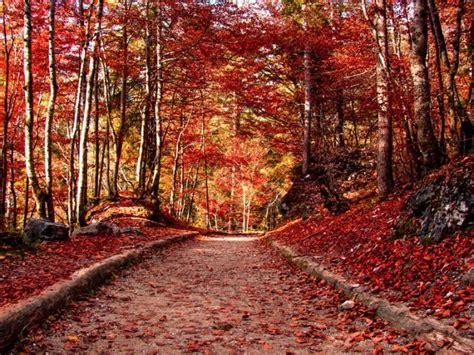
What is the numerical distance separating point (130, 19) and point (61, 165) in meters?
14.2

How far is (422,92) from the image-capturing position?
7277 mm

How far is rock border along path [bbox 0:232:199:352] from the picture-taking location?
3.30 m

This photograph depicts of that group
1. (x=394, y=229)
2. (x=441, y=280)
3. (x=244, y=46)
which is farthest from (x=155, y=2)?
(x=441, y=280)

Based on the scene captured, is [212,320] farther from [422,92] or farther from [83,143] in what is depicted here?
[83,143]

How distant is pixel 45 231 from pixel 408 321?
717 centimetres

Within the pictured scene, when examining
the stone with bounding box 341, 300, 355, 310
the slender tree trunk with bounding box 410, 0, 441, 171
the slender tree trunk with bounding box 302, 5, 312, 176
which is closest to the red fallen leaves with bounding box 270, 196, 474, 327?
the stone with bounding box 341, 300, 355, 310

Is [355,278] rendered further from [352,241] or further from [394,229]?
[352,241]

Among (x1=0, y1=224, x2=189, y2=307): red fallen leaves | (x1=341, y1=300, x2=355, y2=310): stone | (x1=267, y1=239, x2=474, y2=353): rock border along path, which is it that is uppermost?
(x1=0, y1=224, x2=189, y2=307): red fallen leaves

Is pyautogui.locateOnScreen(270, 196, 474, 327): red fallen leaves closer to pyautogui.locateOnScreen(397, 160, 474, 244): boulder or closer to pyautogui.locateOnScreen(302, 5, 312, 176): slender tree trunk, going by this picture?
pyautogui.locateOnScreen(397, 160, 474, 244): boulder

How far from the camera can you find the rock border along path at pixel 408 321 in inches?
121

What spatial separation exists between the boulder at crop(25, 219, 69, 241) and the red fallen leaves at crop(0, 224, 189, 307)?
0.23m

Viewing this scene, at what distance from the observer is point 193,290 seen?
6250mm

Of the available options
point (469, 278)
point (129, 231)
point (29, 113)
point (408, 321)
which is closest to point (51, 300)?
point (408, 321)

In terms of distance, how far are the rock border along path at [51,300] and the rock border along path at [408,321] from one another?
132 inches
